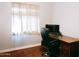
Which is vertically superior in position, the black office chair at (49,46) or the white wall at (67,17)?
the white wall at (67,17)

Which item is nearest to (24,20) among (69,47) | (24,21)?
(24,21)

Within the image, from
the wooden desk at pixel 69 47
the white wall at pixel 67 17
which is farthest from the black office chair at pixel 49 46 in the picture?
the white wall at pixel 67 17

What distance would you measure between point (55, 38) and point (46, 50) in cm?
26

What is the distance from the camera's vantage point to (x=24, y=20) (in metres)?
1.54

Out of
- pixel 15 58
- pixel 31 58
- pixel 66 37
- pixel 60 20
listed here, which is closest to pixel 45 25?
pixel 60 20

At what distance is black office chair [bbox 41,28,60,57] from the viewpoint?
158 centimetres

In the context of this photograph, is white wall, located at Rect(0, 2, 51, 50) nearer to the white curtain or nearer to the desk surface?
the white curtain

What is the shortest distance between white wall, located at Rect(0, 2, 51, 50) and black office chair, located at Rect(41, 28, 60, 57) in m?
0.10

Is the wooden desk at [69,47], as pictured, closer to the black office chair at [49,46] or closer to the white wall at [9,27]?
the black office chair at [49,46]

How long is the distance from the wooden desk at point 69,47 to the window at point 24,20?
17.9 inches

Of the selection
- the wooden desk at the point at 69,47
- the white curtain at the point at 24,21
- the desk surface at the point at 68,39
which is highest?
the white curtain at the point at 24,21

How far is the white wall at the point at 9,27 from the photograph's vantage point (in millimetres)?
1521

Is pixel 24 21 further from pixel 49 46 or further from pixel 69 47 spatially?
pixel 69 47

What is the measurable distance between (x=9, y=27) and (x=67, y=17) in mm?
892
